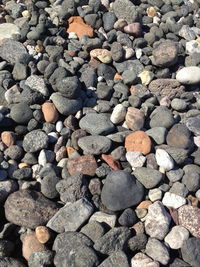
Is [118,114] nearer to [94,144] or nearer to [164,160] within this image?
[94,144]

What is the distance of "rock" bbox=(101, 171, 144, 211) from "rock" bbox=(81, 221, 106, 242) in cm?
18

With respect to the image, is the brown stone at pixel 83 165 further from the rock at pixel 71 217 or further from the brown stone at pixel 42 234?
the brown stone at pixel 42 234

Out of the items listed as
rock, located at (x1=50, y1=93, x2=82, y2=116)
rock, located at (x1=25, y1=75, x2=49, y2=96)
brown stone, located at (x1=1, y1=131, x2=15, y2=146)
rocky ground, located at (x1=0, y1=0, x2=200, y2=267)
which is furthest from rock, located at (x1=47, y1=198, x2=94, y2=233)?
rock, located at (x1=25, y1=75, x2=49, y2=96)

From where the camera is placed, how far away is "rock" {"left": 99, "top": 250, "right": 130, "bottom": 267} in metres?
1.97

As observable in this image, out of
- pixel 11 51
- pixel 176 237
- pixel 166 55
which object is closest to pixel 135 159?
pixel 176 237

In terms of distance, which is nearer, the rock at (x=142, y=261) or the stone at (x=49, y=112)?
the rock at (x=142, y=261)

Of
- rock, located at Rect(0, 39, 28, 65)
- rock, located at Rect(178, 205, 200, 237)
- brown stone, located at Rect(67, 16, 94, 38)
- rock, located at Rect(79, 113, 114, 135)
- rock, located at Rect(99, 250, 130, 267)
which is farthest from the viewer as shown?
→ brown stone, located at Rect(67, 16, 94, 38)

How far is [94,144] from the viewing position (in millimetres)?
2561

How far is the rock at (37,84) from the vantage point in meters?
2.85

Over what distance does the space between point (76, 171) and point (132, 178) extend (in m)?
0.40

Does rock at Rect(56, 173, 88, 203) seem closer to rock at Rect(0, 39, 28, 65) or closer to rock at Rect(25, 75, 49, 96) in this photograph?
rock at Rect(25, 75, 49, 96)

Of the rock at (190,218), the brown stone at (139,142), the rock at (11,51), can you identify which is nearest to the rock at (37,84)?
the rock at (11,51)

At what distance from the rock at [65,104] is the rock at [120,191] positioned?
2.29 ft

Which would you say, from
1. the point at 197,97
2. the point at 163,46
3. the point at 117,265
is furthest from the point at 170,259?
the point at 163,46
